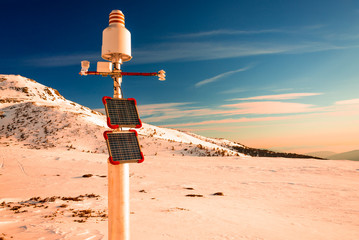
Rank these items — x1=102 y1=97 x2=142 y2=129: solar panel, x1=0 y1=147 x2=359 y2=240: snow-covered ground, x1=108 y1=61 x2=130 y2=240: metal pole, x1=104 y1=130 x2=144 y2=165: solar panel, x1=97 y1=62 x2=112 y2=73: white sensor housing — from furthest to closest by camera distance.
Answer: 1. x1=0 y1=147 x2=359 y2=240: snow-covered ground
2. x1=97 y1=62 x2=112 y2=73: white sensor housing
3. x1=108 y1=61 x2=130 y2=240: metal pole
4. x1=102 y1=97 x2=142 y2=129: solar panel
5. x1=104 y1=130 x2=144 y2=165: solar panel

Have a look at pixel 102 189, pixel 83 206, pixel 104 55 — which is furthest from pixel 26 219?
pixel 104 55

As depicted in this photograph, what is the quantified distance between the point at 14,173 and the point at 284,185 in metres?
17.8

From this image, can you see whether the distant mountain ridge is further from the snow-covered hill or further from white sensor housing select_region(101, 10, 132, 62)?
white sensor housing select_region(101, 10, 132, 62)

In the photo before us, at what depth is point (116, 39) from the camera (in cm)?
593

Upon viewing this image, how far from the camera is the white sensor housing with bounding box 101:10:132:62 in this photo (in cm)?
593

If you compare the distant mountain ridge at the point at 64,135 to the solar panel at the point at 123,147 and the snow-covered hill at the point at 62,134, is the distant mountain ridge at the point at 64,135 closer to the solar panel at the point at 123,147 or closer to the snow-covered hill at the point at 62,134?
the snow-covered hill at the point at 62,134

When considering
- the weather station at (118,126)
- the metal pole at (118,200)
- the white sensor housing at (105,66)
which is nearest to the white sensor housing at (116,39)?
the weather station at (118,126)

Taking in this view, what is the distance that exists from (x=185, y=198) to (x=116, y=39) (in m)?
9.84

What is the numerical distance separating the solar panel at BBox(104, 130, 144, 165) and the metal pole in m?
0.31

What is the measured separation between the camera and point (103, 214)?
10461 millimetres

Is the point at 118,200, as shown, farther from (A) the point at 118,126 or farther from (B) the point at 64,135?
(B) the point at 64,135

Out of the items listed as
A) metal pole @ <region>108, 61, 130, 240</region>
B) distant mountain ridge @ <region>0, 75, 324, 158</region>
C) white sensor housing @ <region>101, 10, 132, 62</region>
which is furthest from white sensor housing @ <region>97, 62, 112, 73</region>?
distant mountain ridge @ <region>0, 75, 324, 158</region>

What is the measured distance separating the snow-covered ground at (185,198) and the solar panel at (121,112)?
12.8 feet

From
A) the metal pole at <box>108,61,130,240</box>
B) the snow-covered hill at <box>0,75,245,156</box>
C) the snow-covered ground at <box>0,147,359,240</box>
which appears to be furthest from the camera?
the snow-covered hill at <box>0,75,245,156</box>
